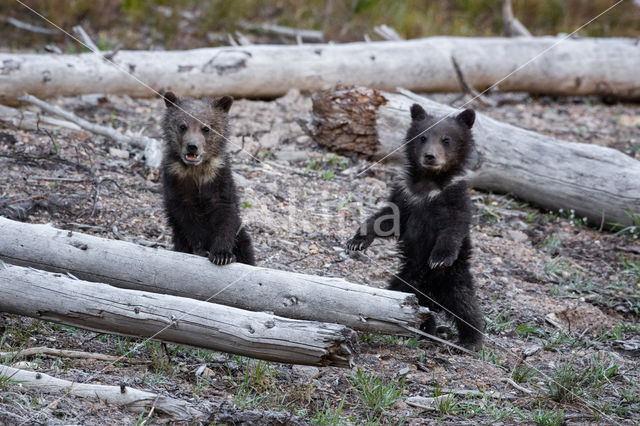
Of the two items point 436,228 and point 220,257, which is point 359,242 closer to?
point 436,228

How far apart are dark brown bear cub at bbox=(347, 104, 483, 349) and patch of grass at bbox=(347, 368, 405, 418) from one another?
102 cm

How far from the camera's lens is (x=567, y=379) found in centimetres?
456

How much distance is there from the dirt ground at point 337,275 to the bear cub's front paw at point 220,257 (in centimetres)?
57

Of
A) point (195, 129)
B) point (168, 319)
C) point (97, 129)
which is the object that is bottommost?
point (168, 319)

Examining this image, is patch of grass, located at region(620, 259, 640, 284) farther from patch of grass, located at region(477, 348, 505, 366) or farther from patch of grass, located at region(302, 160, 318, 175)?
patch of grass, located at region(302, 160, 318, 175)

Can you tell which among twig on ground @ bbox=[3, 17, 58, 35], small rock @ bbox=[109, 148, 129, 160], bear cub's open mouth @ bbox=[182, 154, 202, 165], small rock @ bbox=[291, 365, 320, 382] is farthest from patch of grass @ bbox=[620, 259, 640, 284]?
twig on ground @ bbox=[3, 17, 58, 35]

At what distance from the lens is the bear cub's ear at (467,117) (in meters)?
5.74

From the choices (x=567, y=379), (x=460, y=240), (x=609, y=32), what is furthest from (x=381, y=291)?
(x=609, y=32)

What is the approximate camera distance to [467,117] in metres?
5.77

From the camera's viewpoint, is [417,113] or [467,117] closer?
[467,117]

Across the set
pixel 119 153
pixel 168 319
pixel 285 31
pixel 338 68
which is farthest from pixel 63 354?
pixel 285 31

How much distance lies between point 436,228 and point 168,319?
214 centimetres

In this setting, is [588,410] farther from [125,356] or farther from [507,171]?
[507,171]

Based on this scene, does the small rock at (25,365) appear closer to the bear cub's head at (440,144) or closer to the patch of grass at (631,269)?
the bear cub's head at (440,144)
